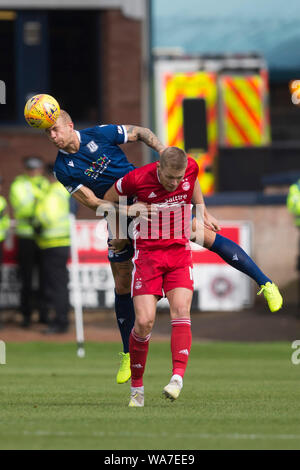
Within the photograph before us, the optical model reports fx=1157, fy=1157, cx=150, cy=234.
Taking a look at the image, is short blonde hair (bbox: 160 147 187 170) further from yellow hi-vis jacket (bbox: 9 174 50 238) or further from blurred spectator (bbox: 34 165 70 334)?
Result: yellow hi-vis jacket (bbox: 9 174 50 238)

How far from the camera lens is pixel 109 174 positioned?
9.84 metres

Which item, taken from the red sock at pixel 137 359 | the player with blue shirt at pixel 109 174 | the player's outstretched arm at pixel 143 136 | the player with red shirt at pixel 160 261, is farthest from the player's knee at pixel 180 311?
the player's outstretched arm at pixel 143 136

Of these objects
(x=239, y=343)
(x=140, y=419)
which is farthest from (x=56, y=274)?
(x=140, y=419)

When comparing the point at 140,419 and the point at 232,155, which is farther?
the point at 232,155

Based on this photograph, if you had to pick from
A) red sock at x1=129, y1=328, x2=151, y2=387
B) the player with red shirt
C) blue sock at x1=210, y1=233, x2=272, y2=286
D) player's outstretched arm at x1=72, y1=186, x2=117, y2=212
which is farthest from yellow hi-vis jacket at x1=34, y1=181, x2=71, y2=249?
red sock at x1=129, y1=328, x2=151, y2=387

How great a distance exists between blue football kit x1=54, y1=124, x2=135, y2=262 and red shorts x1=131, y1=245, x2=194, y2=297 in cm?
103

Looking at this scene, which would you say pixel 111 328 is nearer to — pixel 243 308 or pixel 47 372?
pixel 243 308

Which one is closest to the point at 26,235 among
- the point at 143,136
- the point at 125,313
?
the point at 125,313

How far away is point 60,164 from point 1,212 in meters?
8.47

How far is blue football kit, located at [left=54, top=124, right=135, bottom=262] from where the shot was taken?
970 cm

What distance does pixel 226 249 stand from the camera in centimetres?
955

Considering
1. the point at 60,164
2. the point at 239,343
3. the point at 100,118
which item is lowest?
the point at 239,343

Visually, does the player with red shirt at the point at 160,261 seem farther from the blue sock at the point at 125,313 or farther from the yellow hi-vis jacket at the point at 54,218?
the yellow hi-vis jacket at the point at 54,218

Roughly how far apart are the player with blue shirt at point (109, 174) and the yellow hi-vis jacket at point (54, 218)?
7.83 metres
